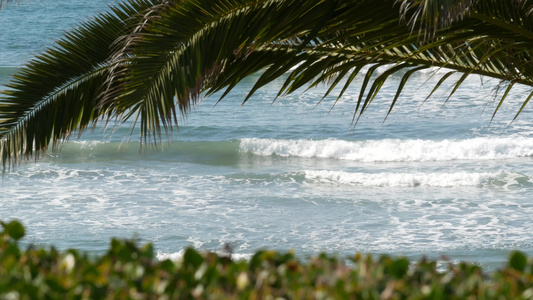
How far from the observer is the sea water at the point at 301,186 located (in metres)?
9.37

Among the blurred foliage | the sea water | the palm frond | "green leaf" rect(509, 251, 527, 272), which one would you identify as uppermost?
the palm frond

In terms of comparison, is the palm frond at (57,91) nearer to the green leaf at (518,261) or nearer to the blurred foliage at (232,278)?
the blurred foliage at (232,278)

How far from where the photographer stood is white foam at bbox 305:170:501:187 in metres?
12.8

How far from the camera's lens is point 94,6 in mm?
40031

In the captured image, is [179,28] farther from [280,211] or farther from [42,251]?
[280,211]

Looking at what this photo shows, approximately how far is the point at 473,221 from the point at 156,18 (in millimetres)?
7148

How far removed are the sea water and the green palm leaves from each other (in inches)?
9.6

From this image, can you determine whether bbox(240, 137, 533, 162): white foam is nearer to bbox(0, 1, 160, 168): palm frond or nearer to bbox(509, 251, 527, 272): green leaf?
bbox(0, 1, 160, 168): palm frond

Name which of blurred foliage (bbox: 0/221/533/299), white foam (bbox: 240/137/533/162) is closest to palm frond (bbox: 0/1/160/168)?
blurred foliage (bbox: 0/221/533/299)

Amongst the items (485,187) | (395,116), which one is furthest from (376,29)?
(395,116)

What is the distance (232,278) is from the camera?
192 centimetres

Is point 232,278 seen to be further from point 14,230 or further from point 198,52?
point 198,52

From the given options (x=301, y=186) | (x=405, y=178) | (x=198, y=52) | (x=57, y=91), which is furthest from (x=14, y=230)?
(x=405, y=178)

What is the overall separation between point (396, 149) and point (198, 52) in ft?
43.8
